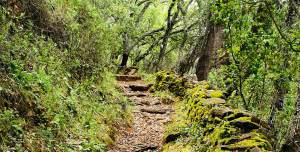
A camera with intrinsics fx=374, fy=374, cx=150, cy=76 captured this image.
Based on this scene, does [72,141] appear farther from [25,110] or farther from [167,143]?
[167,143]

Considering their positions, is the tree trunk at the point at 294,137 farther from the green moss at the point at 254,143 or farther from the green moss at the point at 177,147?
the green moss at the point at 177,147

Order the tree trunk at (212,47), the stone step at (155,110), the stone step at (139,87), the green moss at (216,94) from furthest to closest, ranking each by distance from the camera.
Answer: the stone step at (139,87)
the stone step at (155,110)
the tree trunk at (212,47)
the green moss at (216,94)

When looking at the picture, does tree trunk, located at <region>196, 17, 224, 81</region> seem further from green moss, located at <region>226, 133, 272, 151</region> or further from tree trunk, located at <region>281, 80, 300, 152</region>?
tree trunk, located at <region>281, 80, 300, 152</region>

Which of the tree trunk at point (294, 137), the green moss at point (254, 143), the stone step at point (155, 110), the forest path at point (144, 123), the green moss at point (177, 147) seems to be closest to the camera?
the tree trunk at point (294, 137)

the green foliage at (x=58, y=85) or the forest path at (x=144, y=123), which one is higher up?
the green foliage at (x=58, y=85)

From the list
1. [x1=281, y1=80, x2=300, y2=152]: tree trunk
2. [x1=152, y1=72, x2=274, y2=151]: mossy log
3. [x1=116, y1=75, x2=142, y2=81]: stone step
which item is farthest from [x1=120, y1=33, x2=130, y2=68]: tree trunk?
[x1=281, y1=80, x2=300, y2=152]: tree trunk

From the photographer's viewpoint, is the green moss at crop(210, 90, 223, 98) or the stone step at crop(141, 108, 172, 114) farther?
the stone step at crop(141, 108, 172, 114)

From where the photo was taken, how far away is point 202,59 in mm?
11523

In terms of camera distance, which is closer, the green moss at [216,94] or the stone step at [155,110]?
the green moss at [216,94]

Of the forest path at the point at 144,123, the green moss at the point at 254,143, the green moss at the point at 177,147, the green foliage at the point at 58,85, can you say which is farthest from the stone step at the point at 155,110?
the green moss at the point at 254,143

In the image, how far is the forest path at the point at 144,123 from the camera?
829 cm

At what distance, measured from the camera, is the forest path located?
27.2 ft

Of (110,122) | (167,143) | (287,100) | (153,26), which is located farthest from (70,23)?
(153,26)

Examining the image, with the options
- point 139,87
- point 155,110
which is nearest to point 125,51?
point 139,87
